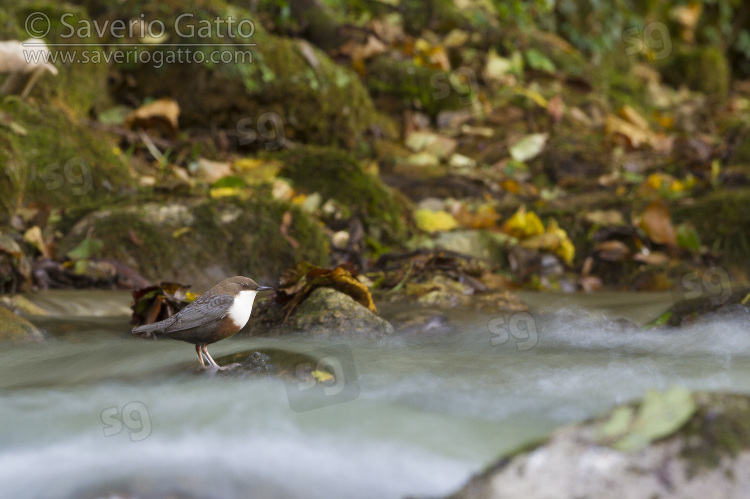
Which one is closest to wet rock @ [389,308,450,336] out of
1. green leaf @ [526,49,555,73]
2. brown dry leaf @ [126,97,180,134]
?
brown dry leaf @ [126,97,180,134]

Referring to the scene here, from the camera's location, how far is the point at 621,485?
118 centimetres

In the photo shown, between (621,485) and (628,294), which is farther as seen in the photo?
(628,294)

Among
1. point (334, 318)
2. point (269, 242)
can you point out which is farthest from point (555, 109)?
point (334, 318)

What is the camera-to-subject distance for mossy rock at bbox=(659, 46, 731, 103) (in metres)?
10.9

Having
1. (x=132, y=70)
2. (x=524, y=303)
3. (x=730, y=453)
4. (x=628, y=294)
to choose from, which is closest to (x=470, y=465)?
(x=730, y=453)

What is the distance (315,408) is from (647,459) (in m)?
0.82

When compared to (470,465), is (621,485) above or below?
above

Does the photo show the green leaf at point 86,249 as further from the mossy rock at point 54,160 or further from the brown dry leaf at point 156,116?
the brown dry leaf at point 156,116

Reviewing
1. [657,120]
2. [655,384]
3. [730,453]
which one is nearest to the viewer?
[730,453]

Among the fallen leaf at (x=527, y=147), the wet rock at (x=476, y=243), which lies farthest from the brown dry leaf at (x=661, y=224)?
the fallen leaf at (x=527, y=147)

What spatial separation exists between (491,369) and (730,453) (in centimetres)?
94

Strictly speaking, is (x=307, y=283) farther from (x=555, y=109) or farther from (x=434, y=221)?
(x=555, y=109)

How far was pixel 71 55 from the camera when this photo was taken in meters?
5.10

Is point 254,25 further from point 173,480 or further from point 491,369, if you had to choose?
point 173,480
